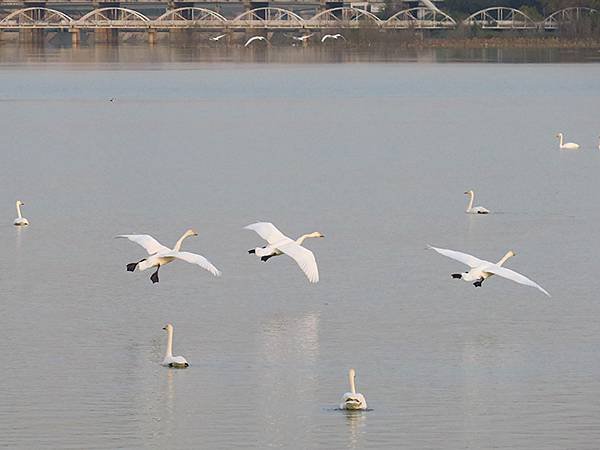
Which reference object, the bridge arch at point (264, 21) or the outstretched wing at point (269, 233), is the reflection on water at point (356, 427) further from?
the bridge arch at point (264, 21)

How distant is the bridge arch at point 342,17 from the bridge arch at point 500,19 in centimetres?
822

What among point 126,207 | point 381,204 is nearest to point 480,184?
point 381,204

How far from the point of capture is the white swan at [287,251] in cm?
1402

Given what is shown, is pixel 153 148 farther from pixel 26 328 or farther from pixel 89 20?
pixel 89 20

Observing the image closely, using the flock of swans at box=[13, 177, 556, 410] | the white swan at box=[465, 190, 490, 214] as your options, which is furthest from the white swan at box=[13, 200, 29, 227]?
the white swan at box=[465, 190, 490, 214]

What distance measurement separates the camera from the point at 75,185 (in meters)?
23.4

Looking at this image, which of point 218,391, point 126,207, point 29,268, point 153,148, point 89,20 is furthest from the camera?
point 89,20

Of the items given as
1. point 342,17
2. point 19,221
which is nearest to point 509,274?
point 19,221

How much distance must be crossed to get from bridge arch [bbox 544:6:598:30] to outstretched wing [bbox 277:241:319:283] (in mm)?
99977

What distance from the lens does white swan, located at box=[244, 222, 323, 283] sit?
46.0 feet

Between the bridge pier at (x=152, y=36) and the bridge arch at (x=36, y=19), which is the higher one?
the bridge arch at (x=36, y=19)

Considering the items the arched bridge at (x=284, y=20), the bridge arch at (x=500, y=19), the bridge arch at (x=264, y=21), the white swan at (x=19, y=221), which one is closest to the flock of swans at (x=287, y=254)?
the white swan at (x=19, y=221)

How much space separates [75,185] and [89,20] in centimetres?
11924

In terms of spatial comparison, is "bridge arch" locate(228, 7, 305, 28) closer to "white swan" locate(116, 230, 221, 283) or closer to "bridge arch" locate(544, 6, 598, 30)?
"bridge arch" locate(544, 6, 598, 30)
